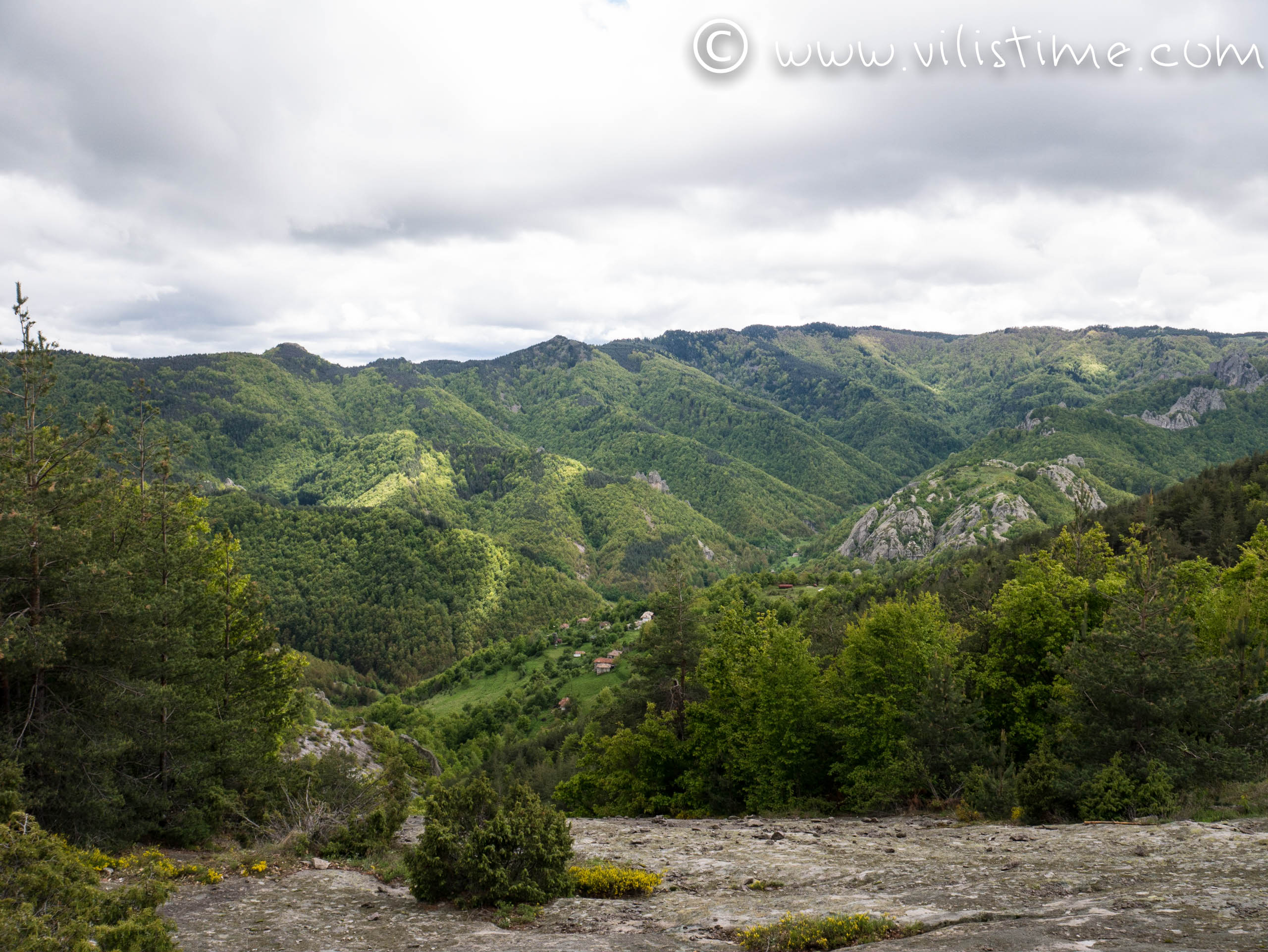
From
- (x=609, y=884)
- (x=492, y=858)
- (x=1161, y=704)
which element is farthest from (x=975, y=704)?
(x=492, y=858)

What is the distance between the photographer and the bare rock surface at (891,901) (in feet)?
30.9

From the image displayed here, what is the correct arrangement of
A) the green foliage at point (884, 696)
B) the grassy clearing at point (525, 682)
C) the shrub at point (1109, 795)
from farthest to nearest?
the grassy clearing at point (525, 682) < the green foliage at point (884, 696) < the shrub at point (1109, 795)

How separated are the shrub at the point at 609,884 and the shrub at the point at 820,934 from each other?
378 centimetres

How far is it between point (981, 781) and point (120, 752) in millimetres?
25274

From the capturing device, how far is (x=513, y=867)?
13.1 m

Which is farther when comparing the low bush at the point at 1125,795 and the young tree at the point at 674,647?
the young tree at the point at 674,647

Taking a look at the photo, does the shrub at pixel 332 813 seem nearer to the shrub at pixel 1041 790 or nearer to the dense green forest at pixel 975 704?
the dense green forest at pixel 975 704

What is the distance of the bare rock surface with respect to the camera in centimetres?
941

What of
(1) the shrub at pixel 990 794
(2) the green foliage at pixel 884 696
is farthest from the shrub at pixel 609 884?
(2) the green foliage at pixel 884 696

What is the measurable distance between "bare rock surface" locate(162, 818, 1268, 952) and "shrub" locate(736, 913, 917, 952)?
17.9 inches

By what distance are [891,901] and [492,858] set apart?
730cm

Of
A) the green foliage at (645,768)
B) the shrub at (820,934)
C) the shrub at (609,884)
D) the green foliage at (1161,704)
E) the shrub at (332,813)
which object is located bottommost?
the green foliage at (645,768)

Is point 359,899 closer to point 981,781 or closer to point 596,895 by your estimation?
point 596,895

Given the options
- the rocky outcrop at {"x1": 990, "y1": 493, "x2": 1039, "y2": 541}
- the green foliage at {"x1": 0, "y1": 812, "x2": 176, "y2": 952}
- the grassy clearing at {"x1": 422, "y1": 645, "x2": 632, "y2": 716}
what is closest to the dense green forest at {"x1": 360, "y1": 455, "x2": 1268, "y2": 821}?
the green foliage at {"x1": 0, "y1": 812, "x2": 176, "y2": 952}
